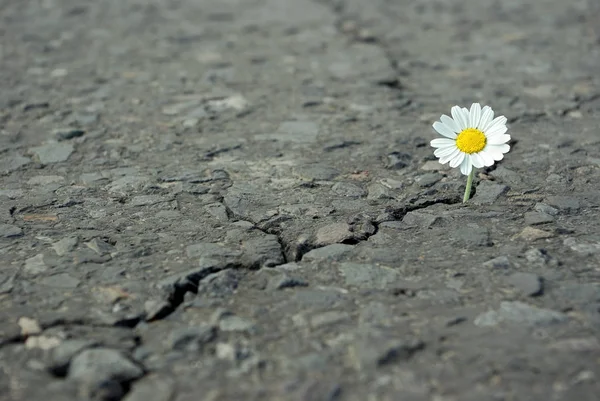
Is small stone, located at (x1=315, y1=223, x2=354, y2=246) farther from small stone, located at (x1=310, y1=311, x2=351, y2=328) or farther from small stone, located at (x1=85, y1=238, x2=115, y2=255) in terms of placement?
small stone, located at (x1=85, y1=238, x2=115, y2=255)

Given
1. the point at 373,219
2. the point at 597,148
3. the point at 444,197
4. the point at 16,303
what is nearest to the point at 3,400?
the point at 16,303

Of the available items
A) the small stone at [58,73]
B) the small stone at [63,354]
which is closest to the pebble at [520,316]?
the small stone at [63,354]

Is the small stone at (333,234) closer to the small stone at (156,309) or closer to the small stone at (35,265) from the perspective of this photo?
the small stone at (156,309)

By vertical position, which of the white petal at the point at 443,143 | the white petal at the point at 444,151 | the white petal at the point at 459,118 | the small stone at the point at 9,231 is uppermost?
the white petal at the point at 459,118

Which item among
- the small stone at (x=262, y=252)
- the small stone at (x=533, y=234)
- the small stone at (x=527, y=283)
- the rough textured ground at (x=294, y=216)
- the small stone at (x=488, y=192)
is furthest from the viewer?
the small stone at (x=488, y=192)

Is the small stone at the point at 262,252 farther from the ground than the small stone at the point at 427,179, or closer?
closer

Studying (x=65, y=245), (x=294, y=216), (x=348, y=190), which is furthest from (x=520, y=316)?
(x=65, y=245)

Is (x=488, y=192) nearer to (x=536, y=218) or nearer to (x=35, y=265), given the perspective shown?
(x=536, y=218)
